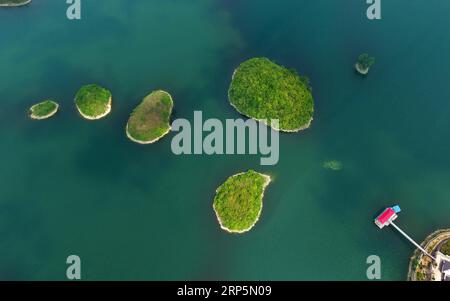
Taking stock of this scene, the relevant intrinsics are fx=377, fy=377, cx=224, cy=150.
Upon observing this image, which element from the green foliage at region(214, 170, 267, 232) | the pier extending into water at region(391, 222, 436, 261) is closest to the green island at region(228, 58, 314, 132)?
the green foliage at region(214, 170, 267, 232)

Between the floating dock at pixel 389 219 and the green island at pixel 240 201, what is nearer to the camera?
the floating dock at pixel 389 219

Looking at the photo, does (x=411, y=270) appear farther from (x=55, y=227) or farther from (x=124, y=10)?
(x=124, y=10)

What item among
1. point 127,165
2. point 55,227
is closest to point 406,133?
point 127,165

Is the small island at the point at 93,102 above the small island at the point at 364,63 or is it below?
below

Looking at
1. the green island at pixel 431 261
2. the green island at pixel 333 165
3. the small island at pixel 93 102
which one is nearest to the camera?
the green island at pixel 431 261

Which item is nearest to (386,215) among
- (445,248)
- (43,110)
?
(445,248)

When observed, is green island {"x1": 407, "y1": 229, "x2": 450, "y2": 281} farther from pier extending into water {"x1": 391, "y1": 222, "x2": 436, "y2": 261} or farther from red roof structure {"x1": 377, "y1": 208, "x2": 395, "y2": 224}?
red roof structure {"x1": 377, "y1": 208, "x2": 395, "y2": 224}

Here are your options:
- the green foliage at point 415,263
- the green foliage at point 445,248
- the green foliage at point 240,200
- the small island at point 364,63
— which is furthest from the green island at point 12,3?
the green foliage at point 445,248

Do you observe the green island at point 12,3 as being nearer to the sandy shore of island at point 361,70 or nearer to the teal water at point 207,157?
the teal water at point 207,157
